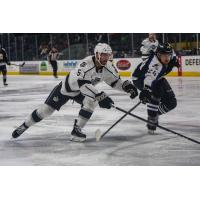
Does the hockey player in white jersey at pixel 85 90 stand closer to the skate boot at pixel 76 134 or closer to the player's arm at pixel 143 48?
the skate boot at pixel 76 134

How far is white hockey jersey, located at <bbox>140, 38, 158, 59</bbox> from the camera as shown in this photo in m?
4.31

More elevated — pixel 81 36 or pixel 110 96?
pixel 81 36

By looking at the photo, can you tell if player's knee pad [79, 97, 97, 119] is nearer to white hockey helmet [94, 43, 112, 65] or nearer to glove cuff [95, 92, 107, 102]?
glove cuff [95, 92, 107, 102]

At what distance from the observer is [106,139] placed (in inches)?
172

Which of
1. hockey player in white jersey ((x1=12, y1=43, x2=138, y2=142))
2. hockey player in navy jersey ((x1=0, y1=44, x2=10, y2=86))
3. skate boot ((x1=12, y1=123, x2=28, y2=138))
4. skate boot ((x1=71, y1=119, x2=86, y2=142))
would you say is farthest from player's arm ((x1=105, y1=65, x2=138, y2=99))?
hockey player in navy jersey ((x1=0, y1=44, x2=10, y2=86))

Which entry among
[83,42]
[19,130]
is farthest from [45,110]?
[83,42]

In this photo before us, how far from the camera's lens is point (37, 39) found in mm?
4547

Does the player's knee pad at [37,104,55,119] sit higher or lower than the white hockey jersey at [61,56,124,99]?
lower

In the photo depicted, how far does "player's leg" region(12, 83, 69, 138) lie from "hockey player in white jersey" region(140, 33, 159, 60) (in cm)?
73

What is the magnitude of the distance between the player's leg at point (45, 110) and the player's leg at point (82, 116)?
0.43 ft

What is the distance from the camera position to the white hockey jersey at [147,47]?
4.31m

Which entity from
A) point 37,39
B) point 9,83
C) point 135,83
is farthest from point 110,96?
point 9,83
